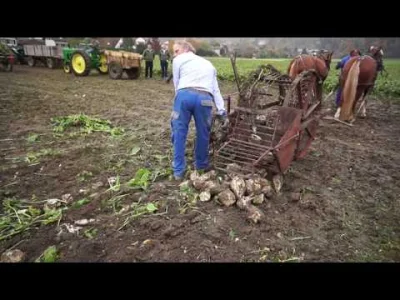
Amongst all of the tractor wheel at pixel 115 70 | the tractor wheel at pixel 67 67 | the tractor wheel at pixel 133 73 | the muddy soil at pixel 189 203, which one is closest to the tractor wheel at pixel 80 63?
the tractor wheel at pixel 67 67

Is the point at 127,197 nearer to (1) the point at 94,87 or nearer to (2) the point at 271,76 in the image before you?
(2) the point at 271,76

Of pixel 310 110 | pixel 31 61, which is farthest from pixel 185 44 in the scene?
pixel 31 61

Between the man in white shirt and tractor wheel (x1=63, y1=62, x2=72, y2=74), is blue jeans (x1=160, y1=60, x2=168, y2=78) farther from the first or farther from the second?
the man in white shirt

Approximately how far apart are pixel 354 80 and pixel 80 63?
11.7 metres

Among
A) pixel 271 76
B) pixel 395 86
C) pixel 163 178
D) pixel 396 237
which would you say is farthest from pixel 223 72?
pixel 396 237

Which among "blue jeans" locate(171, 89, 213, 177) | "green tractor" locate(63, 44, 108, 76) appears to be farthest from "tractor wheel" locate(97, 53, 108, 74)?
"blue jeans" locate(171, 89, 213, 177)

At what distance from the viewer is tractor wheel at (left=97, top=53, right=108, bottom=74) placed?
14.4m

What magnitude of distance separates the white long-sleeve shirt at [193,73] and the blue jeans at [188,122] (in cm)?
10

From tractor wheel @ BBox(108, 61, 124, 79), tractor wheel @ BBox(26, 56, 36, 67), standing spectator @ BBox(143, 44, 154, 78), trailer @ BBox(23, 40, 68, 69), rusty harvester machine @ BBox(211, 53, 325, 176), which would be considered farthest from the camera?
tractor wheel @ BBox(26, 56, 36, 67)

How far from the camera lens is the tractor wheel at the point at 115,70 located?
13.6 meters

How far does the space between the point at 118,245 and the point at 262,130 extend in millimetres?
2742

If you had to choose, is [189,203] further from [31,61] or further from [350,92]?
[31,61]

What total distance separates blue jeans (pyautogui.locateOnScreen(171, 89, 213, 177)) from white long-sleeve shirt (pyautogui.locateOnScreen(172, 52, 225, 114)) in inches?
3.9

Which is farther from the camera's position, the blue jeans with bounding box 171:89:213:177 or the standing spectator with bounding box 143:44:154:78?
the standing spectator with bounding box 143:44:154:78
